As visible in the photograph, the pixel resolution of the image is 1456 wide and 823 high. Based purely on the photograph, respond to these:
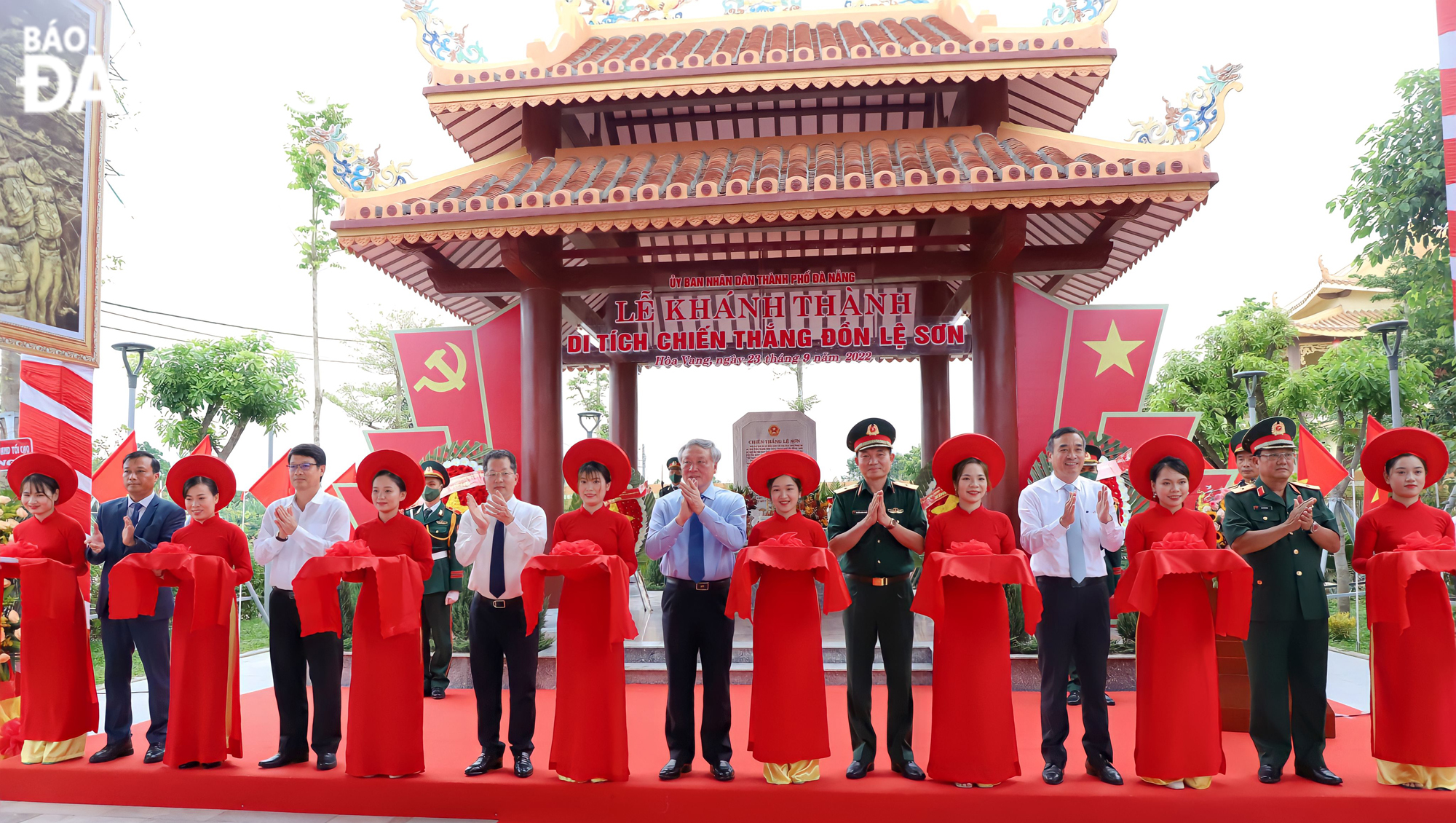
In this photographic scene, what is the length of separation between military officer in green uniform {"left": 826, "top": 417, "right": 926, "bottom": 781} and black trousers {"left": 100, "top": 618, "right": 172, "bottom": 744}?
11.8 ft

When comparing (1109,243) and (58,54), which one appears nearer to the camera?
(58,54)

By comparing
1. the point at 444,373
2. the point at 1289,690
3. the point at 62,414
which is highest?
the point at 444,373

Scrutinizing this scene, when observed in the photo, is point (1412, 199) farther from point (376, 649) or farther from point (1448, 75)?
point (376, 649)

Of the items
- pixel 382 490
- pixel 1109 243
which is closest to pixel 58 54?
pixel 382 490

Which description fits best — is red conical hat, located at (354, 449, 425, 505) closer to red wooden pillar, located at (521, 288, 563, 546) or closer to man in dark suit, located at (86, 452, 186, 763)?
man in dark suit, located at (86, 452, 186, 763)

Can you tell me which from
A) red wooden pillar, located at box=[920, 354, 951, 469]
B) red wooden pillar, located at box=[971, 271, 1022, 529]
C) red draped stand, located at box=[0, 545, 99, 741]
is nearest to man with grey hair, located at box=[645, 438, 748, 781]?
red draped stand, located at box=[0, 545, 99, 741]

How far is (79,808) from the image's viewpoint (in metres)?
4.00

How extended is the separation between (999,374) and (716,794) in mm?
4323

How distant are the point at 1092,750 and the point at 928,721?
1419mm

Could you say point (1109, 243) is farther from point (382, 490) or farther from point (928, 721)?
point (382, 490)

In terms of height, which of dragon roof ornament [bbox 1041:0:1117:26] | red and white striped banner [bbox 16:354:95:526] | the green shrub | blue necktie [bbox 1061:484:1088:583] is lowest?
the green shrub

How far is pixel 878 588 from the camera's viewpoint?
3852 mm

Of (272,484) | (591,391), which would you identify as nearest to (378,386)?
→ (591,391)

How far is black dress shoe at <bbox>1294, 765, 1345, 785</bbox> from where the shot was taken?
11.8 ft
